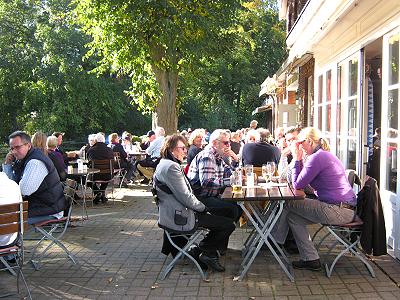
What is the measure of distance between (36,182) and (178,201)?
148cm

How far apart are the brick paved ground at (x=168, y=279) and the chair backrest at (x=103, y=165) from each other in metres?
3.40

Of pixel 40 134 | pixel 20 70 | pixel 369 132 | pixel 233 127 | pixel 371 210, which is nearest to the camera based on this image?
pixel 371 210

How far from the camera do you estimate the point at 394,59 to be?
235 inches

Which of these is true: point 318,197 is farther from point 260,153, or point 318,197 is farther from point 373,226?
point 260,153

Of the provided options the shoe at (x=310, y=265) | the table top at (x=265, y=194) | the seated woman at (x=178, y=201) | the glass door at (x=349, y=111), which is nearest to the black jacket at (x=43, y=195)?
the seated woman at (x=178, y=201)

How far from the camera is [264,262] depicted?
565 centimetres

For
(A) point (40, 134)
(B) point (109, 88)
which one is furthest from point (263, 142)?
(B) point (109, 88)

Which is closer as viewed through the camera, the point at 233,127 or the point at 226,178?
the point at 226,178

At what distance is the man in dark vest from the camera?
210 inches

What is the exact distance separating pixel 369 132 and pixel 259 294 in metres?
3.87

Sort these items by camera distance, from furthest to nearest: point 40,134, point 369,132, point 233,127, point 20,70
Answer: point 233,127 < point 20,70 < point 369,132 < point 40,134

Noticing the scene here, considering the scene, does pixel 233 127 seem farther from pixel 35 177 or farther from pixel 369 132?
pixel 35 177

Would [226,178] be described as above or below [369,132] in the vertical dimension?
below

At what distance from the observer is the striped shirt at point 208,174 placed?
616 centimetres
